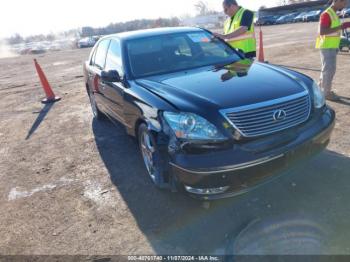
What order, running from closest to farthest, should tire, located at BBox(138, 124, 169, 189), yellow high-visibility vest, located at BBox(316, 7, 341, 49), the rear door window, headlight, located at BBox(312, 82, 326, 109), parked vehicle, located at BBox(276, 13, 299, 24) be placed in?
tire, located at BBox(138, 124, 169, 189)
headlight, located at BBox(312, 82, 326, 109)
the rear door window
yellow high-visibility vest, located at BBox(316, 7, 341, 49)
parked vehicle, located at BBox(276, 13, 299, 24)

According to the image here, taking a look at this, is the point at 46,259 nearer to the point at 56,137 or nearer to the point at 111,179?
the point at 111,179

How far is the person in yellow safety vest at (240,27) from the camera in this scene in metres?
5.71

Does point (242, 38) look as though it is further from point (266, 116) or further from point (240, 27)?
point (266, 116)

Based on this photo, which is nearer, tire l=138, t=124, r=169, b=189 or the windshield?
tire l=138, t=124, r=169, b=189

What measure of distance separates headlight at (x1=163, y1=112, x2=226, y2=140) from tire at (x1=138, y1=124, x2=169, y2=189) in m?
0.35

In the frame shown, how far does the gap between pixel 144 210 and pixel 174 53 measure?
2.09 metres

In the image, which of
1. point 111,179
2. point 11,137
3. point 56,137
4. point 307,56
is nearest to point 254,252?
point 111,179

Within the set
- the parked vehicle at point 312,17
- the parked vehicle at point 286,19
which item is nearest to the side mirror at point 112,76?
the parked vehicle at point 312,17

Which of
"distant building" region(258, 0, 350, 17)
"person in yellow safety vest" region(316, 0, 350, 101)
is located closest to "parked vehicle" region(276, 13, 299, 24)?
"distant building" region(258, 0, 350, 17)

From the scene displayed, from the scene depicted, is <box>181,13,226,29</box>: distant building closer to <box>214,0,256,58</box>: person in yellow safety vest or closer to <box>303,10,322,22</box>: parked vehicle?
<box>303,10,322,22</box>: parked vehicle

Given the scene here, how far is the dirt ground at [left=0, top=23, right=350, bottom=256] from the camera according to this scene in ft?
8.96

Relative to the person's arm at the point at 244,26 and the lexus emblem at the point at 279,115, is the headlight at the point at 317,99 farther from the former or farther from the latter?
the person's arm at the point at 244,26

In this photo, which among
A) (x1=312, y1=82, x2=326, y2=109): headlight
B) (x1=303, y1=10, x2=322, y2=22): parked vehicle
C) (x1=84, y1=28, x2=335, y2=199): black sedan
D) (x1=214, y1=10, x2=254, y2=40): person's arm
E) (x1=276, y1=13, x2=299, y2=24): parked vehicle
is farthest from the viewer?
(x1=276, y1=13, x2=299, y2=24): parked vehicle

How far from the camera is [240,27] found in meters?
5.75
